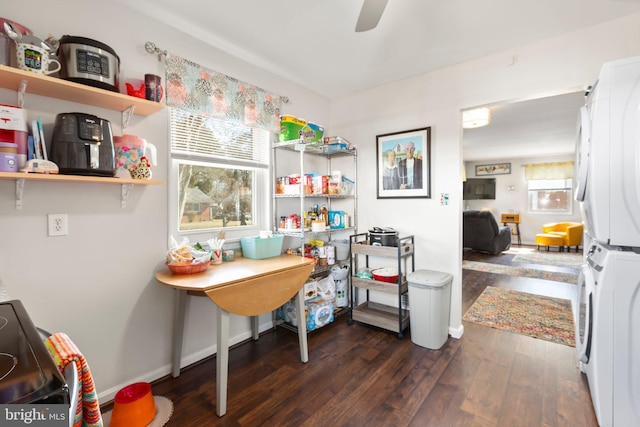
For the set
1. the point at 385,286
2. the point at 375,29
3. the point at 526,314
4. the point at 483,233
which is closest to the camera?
the point at 375,29

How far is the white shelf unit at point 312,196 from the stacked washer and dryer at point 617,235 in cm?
190

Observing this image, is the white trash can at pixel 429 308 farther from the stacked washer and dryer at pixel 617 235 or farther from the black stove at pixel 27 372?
the black stove at pixel 27 372

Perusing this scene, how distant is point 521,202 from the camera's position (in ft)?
25.6

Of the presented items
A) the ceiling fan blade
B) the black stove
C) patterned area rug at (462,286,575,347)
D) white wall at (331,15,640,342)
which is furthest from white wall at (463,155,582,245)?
the black stove

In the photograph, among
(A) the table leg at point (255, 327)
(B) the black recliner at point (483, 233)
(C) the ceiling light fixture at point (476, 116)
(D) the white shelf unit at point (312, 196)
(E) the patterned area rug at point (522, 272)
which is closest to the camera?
(A) the table leg at point (255, 327)

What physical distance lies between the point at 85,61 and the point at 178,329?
1653 millimetres

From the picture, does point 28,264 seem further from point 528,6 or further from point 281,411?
point 528,6

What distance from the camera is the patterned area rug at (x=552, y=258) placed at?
542cm

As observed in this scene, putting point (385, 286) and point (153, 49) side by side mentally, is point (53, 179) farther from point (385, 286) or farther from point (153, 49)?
point (385, 286)

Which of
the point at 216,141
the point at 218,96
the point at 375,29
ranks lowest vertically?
the point at 216,141

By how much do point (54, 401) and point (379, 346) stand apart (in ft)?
7.55

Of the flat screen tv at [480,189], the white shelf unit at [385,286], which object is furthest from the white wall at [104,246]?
the flat screen tv at [480,189]

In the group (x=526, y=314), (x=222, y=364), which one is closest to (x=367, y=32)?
(x=222, y=364)

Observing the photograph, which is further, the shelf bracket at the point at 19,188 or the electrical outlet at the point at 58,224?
the electrical outlet at the point at 58,224
